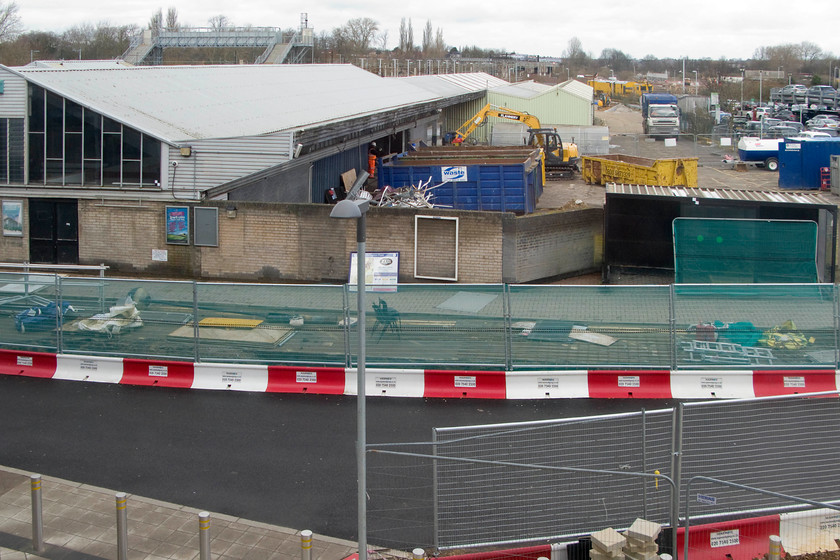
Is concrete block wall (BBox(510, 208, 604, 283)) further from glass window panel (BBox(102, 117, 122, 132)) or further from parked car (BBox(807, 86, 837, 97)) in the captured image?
parked car (BBox(807, 86, 837, 97))

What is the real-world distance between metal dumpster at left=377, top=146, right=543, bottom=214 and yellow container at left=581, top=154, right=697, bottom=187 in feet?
24.5

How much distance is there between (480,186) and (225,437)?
18359 millimetres

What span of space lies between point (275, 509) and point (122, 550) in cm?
183

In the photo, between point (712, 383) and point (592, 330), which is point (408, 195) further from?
point (712, 383)

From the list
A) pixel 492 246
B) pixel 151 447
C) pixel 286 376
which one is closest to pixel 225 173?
pixel 492 246

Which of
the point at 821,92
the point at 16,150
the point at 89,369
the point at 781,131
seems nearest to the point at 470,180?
the point at 16,150

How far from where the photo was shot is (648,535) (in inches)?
296

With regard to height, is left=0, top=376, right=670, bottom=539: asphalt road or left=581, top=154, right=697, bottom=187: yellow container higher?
left=581, top=154, right=697, bottom=187: yellow container

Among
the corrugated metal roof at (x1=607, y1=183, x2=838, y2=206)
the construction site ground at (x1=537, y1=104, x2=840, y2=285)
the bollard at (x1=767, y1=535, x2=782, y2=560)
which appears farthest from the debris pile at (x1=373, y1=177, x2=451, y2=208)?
the bollard at (x1=767, y1=535, x2=782, y2=560)

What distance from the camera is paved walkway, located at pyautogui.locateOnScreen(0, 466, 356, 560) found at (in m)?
8.55

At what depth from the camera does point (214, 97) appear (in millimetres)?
30812

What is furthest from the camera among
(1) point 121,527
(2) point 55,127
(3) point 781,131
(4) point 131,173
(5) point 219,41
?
(5) point 219,41

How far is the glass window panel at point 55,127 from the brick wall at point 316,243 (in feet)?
5.24

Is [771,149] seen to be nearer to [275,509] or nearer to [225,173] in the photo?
[225,173]
